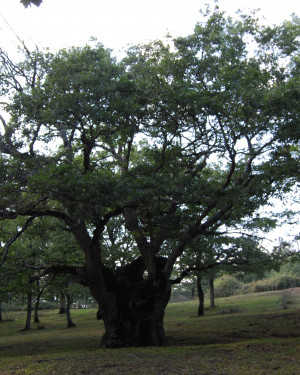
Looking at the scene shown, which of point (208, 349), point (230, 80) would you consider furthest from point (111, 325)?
point (230, 80)

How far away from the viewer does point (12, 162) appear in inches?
429

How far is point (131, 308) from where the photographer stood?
12555mm

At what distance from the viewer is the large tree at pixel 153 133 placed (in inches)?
370

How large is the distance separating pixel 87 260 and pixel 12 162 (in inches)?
169

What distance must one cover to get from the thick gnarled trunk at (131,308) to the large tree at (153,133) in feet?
0.12

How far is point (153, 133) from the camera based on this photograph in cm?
1159

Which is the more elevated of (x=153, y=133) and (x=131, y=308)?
(x=153, y=133)

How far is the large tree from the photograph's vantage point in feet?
30.8

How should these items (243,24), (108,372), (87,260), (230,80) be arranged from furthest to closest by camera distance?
(87,260), (243,24), (230,80), (108,372)

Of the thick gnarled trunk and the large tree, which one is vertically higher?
the large tree

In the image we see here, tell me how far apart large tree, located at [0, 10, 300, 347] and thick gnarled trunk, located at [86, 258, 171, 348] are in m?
0.04

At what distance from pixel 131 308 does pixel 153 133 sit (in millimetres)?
6167

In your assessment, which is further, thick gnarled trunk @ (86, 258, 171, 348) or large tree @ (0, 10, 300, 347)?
thick gnarled trunk @ (86, 258, 171, 348)

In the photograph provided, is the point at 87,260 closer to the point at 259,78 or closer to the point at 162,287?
the point at 162,287
